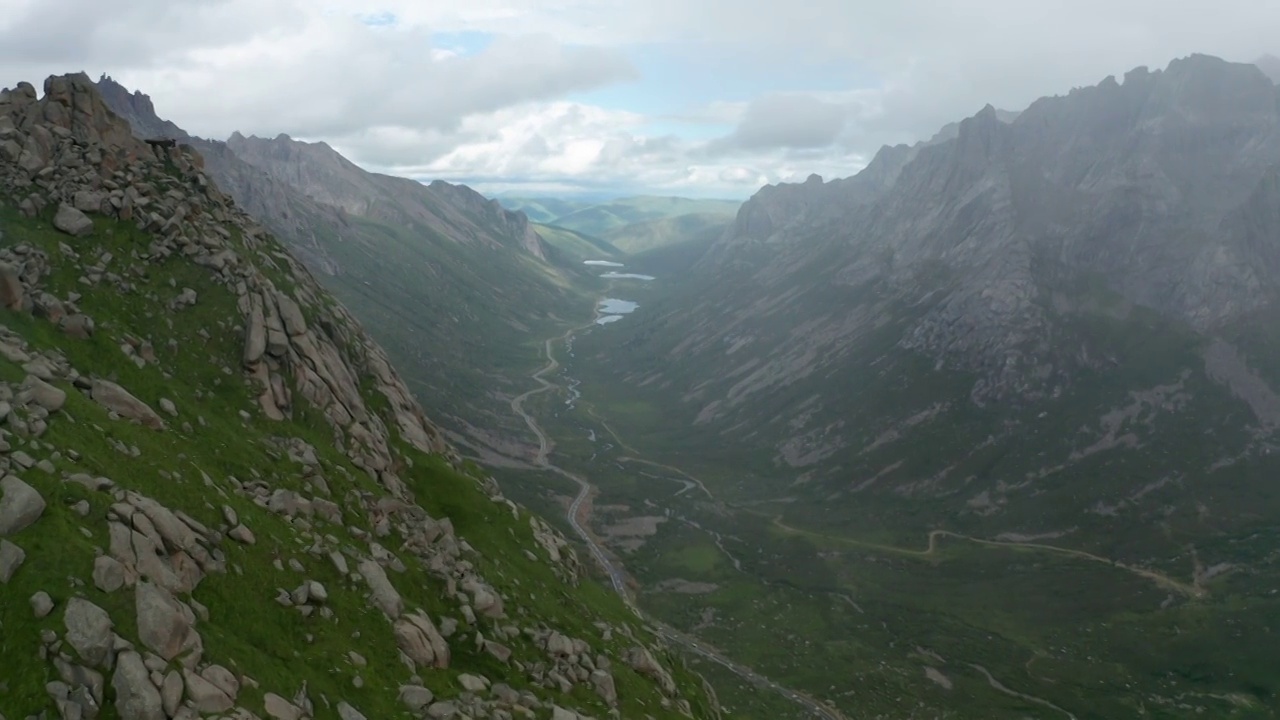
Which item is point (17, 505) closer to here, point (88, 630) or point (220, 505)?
point (88, 630)

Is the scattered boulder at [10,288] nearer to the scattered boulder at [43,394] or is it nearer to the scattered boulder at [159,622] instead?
the scattered boulder at [43,394]

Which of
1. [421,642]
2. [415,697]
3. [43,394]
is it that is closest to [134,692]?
[415,697]

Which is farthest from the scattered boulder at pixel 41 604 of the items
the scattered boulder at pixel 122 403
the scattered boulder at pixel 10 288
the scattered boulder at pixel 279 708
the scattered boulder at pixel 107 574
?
the scattered boulder at pixel 10 288

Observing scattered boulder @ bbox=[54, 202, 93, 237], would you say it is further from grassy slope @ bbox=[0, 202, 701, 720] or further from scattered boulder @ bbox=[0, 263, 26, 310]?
scattered boulder @ bbox=[0, 263, 26, 310]

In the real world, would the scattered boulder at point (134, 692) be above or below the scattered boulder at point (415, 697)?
above

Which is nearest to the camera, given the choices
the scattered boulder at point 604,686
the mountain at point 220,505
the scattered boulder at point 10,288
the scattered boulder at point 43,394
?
the mountain at point 220,505

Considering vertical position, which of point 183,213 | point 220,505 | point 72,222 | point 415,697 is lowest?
point 415,697

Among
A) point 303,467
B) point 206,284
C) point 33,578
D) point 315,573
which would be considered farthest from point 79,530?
point 206,284
